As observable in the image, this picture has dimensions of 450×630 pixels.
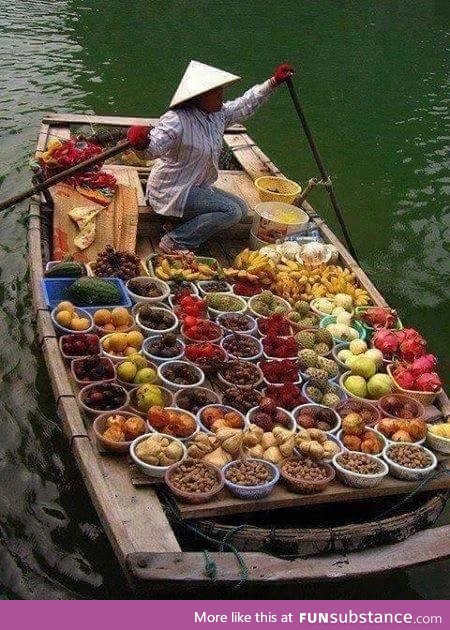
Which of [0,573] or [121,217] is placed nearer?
[0,573]

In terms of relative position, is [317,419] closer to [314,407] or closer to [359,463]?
[314,407]

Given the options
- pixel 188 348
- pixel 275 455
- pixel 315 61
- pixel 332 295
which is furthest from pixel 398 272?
pixel 315 61

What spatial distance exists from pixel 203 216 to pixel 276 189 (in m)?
1.47

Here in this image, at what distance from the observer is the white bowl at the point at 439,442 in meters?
4.61

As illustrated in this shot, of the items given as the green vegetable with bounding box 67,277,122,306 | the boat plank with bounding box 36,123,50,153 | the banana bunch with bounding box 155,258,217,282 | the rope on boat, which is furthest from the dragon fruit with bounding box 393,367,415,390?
the boat plank with bounding box 36,123,50,153

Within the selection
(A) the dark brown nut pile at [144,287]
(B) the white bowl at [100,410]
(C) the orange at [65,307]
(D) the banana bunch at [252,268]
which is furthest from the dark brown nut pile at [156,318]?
(D) the banana bunch at [252,268]

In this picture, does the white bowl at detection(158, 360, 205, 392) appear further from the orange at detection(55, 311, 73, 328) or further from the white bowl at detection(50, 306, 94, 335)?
the orange at detection(55, 311, 73, 328)

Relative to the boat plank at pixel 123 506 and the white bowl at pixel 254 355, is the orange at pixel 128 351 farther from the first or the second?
the boat plank at pixel 123 506

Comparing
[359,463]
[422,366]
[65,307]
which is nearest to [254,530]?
[359,463]

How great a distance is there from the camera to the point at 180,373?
4.92m

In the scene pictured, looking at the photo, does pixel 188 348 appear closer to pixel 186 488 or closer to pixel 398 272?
pixel 186 488

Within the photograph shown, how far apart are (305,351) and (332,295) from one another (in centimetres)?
113

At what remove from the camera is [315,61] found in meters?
17.1

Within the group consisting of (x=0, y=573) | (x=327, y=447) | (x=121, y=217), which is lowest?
(x=0, y=573)
